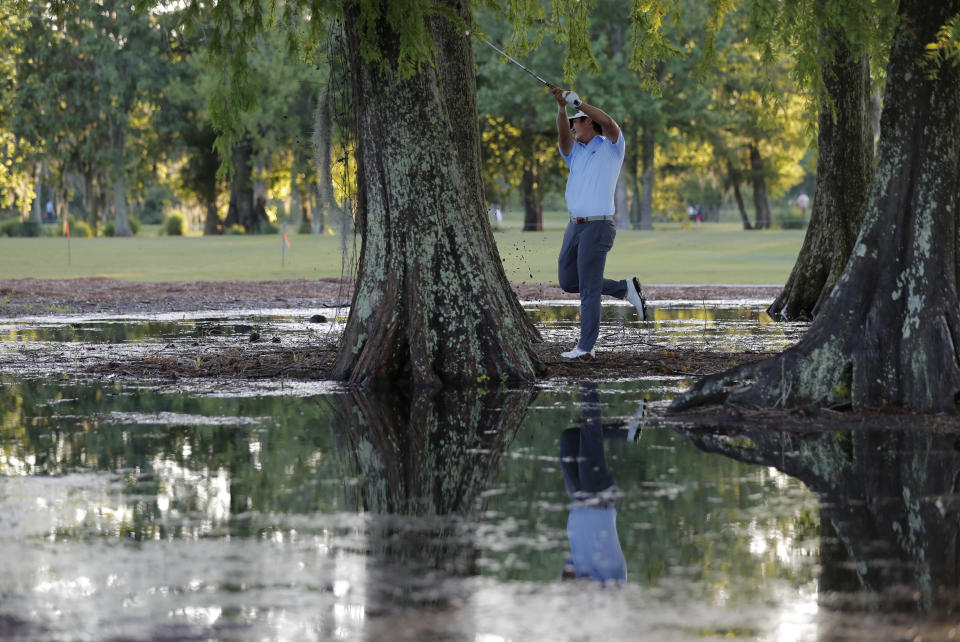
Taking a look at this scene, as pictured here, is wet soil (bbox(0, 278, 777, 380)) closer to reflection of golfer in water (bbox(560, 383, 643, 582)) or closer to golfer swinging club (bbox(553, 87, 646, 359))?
golfer swinging club (bbox(553, 87, 646, 359))

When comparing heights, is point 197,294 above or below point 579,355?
below

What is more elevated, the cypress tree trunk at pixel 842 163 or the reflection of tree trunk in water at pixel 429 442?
the cypress tree trunk at pixel 842 163

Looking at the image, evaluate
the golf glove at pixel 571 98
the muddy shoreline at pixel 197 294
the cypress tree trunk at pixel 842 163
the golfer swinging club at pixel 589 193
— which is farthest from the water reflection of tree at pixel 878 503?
the muddy shoreline at pixel 197 294

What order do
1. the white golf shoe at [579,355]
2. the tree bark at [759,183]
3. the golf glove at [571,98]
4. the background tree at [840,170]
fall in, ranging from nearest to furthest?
1. the golf glove at [571,98]
2. the white golf shoe at [579,355]
3. the background tree at [840,170]
4. the tree bark at [759,183]

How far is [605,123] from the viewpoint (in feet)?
41.1

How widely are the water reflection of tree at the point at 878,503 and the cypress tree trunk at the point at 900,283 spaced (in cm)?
90

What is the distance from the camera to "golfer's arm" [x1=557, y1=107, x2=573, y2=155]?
12.7m

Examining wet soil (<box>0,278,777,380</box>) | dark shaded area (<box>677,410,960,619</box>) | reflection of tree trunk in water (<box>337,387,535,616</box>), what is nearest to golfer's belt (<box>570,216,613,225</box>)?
wet soil (<box>0,278,777,380</box>)

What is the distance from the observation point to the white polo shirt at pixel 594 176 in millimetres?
12625

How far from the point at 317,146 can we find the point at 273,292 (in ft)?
57.1

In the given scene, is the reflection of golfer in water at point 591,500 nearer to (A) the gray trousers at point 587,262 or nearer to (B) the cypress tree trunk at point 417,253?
(B) the cypress tree trunk at point 417,253

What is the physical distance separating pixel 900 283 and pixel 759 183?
280ft

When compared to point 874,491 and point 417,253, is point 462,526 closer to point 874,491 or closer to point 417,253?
point 874,491

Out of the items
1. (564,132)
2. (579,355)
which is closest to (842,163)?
(579,355)
